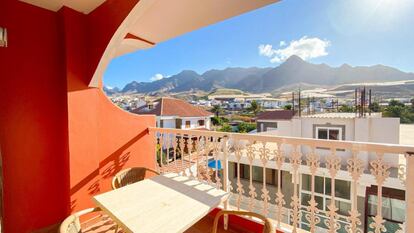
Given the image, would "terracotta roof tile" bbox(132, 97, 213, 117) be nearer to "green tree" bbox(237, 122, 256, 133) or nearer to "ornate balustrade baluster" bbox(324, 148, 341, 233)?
"green tree" bbox(237, 122, 256, 133)

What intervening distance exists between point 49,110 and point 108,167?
1.04m

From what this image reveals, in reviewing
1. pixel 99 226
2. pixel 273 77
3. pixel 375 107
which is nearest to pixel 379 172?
pixel 99 226

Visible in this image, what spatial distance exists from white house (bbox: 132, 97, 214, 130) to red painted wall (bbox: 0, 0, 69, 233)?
19.3 m

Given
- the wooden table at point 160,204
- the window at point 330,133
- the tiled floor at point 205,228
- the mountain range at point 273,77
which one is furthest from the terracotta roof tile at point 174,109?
the wooden table at point 160,204

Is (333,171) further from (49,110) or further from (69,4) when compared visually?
(69,4)

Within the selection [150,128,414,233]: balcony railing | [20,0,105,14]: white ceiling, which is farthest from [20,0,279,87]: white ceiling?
[150,128,414,233]: balcony railing

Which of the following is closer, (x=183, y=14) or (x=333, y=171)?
(x=333, y=171)

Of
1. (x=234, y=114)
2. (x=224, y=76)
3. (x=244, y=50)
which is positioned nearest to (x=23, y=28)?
(x=234, y=114)

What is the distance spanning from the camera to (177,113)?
25688 millimetres

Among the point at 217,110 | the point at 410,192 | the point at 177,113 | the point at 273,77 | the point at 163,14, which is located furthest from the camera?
the point at 273,77

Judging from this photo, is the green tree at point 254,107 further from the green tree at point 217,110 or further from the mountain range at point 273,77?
the green tree at point 217,110

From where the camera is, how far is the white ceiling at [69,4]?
7.39ft

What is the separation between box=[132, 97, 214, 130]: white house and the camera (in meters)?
23.9

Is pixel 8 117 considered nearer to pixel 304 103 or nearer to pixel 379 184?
pixel 379 184
